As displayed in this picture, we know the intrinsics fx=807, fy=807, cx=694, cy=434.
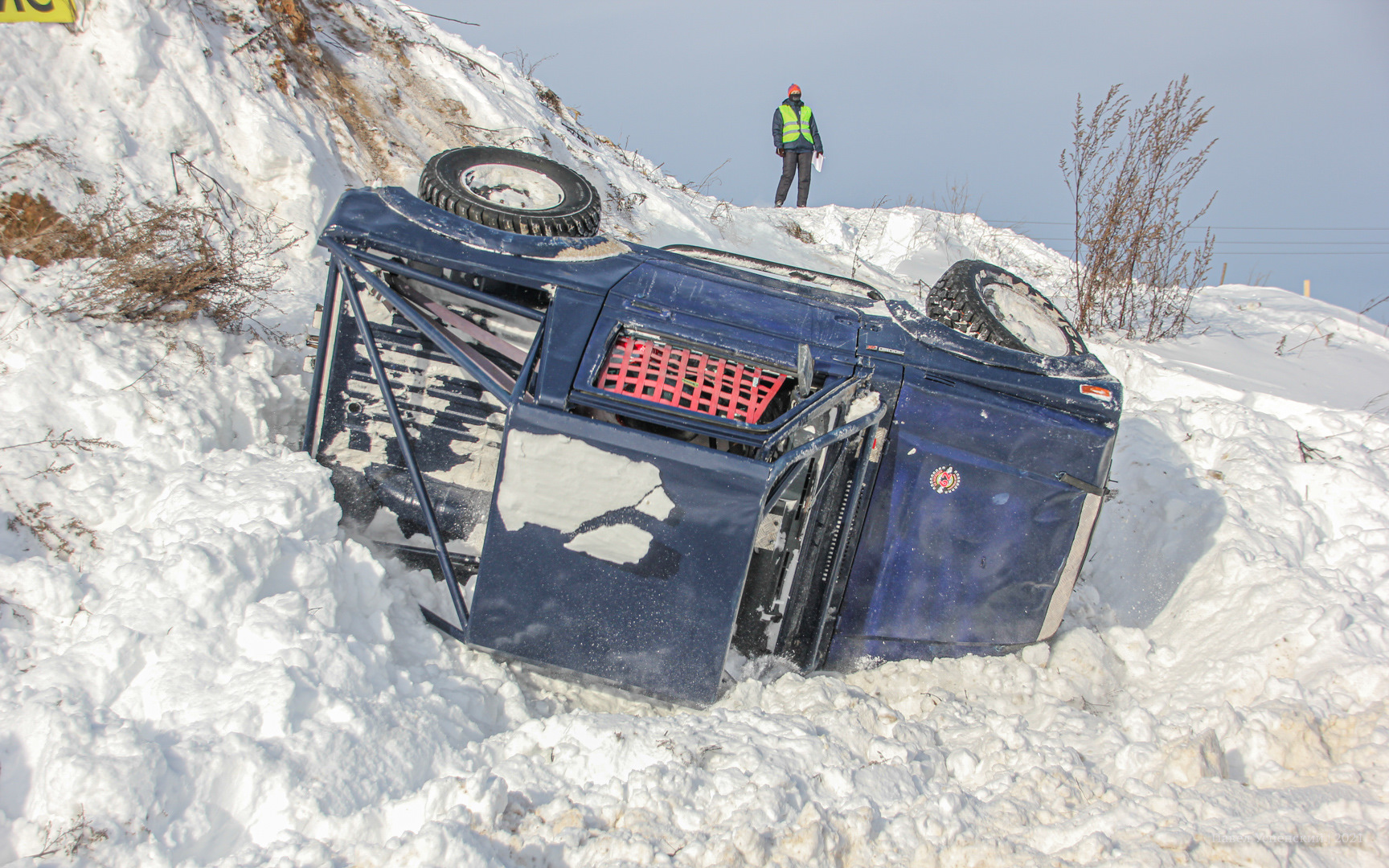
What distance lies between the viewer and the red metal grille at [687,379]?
287 centimetres

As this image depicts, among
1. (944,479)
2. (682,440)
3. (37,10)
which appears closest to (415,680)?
(682,440)

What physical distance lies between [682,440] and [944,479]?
109cm

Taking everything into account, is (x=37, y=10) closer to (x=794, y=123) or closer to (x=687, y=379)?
(x=687, y=379)

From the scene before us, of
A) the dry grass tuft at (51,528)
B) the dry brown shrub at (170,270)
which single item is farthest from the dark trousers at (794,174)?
the dry grass tuft at (51,528)

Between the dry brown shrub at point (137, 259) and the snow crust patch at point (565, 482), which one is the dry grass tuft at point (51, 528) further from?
the snow crust patch at point (565, 482)

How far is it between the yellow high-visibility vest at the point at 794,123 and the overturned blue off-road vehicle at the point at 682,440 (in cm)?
707

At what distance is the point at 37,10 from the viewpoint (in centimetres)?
441

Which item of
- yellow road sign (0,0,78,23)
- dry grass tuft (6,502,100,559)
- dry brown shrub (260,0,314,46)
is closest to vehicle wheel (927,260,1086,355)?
dry grass tuft (6,502,100,559)

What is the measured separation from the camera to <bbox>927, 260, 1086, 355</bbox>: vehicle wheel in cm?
360

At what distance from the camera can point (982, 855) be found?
238cm

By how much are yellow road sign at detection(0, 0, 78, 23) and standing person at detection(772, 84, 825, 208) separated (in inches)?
286

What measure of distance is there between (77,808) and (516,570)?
1295 millimetres

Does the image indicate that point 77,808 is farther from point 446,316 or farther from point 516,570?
point 446,316

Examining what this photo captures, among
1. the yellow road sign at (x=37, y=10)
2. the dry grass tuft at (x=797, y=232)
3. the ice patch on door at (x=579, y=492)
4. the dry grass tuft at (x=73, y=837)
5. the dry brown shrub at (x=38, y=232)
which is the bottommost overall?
the dry grass tuft at (x=73, y=837)
